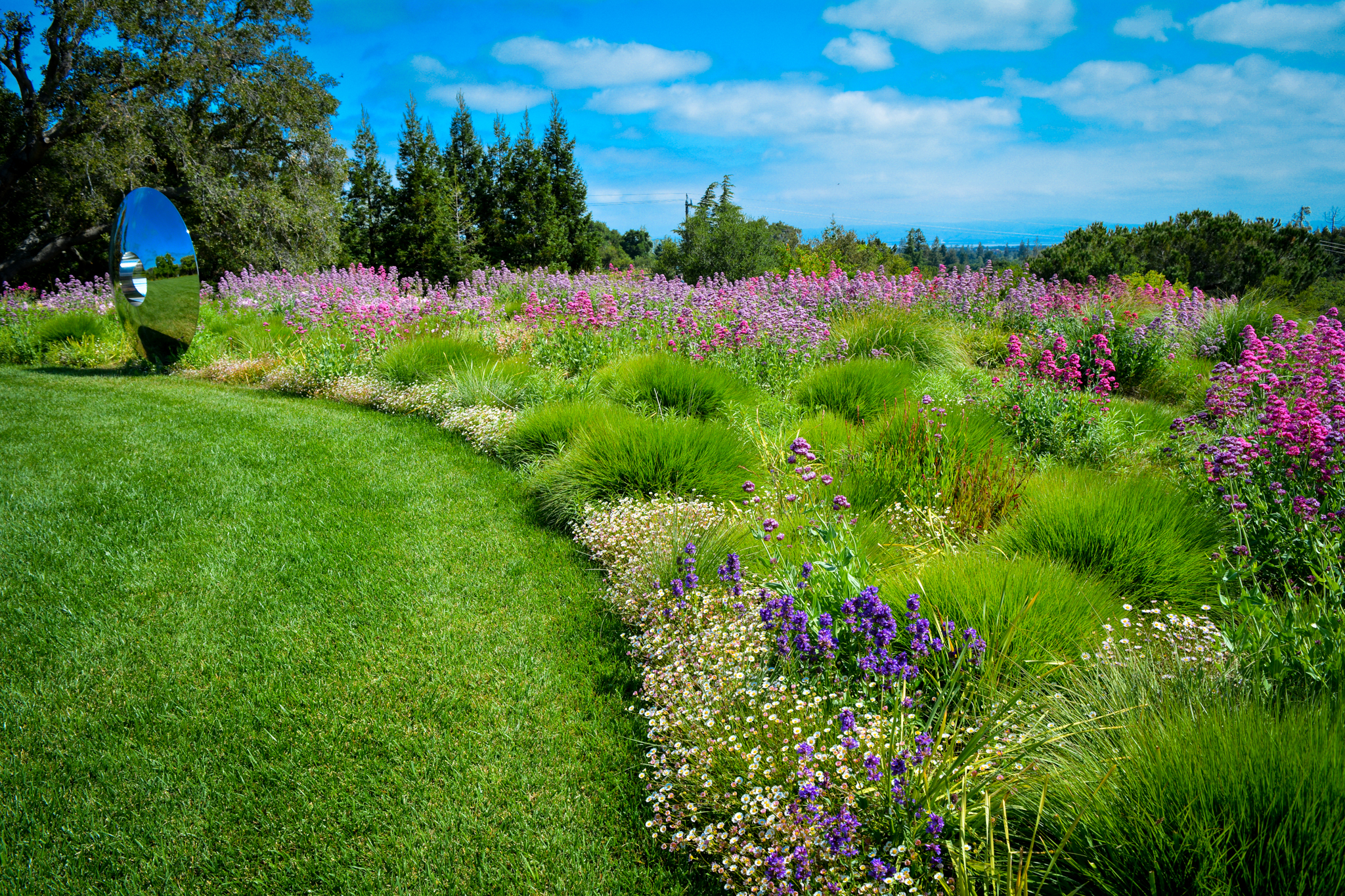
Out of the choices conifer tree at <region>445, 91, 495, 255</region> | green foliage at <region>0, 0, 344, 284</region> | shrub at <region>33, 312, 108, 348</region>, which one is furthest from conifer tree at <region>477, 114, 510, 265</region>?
shrub at <region>33, 312, 108, 348</region>

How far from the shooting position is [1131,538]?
356 cm

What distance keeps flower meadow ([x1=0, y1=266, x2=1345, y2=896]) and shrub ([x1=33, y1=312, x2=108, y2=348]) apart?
8.54 m

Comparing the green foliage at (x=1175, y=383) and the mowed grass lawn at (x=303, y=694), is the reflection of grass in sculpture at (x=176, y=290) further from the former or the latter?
the green foliage at (x=1175, y=383)

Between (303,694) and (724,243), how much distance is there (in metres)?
37.1

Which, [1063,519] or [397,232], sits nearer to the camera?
[1063,519]

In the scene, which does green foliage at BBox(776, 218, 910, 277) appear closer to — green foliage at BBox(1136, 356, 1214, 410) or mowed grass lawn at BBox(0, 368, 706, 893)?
green foliage at BBox(1136, 356, 1214, 410)

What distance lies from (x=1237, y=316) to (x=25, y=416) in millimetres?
16594

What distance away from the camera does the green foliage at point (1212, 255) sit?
31750mm

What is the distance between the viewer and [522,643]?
3562 millimetres

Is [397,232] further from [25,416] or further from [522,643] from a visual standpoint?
[522,643]

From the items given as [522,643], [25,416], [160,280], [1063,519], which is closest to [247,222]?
[160,280]

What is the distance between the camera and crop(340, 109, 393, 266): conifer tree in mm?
41469

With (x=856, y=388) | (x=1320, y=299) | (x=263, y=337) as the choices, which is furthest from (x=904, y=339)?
(x=1320, y=299)

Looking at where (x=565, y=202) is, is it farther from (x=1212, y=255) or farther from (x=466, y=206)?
(x=1212, y=255)
